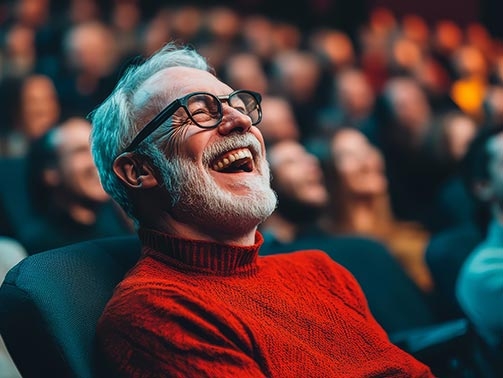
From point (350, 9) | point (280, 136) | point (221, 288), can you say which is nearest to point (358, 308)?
point (221, 288)

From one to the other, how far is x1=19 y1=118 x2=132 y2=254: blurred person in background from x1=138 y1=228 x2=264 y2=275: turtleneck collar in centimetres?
106

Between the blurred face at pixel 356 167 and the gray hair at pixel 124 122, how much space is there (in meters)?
1.50

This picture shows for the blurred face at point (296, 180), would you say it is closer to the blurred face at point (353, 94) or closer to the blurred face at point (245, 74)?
the blurred face at point (245, 74)

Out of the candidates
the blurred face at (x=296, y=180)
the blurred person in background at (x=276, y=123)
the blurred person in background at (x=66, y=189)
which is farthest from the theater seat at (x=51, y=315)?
A: the blurred person in background at (x=276, y=123)

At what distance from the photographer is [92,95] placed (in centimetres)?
326

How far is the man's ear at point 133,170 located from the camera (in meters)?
1.24

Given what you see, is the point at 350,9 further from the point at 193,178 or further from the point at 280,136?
the point at 193,178

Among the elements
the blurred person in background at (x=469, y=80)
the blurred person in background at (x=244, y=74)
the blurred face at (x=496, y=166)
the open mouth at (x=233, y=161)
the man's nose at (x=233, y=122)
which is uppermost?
the man's nose at (x=233, y=122)

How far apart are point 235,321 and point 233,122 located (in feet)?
0.99

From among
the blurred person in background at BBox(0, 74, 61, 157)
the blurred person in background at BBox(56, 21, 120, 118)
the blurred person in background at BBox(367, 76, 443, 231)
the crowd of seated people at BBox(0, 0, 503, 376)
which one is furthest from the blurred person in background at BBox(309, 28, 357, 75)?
the blurred person in background at BBox(0, 74, 61, 157)

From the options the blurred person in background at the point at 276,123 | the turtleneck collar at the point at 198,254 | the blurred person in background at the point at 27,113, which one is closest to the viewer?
the turtleneck collar at the point at 198,254

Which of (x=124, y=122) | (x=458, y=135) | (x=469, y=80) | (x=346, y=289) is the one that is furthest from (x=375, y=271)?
(x=469, y=80)

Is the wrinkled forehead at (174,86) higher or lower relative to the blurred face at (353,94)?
higher

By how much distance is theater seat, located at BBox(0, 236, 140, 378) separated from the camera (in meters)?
1.10
